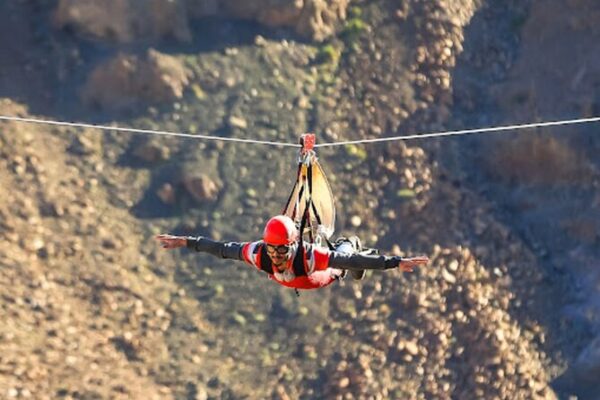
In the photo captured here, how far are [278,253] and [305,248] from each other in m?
0.60

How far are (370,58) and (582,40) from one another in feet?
16.9

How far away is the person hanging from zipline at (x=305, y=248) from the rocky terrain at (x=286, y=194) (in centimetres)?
940

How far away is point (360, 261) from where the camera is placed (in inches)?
632

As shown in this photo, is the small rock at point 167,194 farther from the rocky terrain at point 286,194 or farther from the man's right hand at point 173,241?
the man's right hand at point 173,241

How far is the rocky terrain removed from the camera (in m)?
27.3

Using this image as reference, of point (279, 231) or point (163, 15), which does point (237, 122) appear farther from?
point (279, 231)

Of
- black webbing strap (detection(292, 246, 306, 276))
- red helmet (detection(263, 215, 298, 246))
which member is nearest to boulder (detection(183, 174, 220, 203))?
black webbing strap (detection(292, 246, 306, 276))

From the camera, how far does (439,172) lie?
31.5 meters

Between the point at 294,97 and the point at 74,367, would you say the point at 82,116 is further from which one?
the point at 74,367

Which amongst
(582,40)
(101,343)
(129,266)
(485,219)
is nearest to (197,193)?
(129,266)

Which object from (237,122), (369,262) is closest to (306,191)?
(369,262)

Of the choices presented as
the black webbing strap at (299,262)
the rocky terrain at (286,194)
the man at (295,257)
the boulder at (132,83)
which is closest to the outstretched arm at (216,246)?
the man at (295,257)

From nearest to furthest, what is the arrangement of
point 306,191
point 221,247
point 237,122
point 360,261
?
point 360,261, point 221,247, point 306,191, point 237,122

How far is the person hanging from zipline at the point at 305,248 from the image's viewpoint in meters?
15.6
